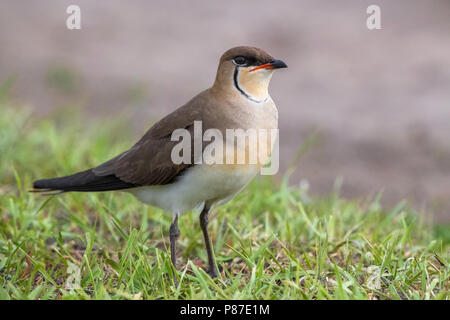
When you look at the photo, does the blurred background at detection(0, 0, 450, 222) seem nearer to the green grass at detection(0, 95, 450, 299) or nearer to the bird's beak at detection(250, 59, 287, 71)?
the green grass at detection(0, 95, 450, 299)

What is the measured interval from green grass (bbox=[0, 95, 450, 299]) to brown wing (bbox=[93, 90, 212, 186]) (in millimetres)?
306

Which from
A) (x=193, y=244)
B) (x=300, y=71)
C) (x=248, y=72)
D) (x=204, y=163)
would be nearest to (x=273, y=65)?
(x=248, y=72)

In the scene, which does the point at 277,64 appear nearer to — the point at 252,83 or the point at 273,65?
the point at 273,65

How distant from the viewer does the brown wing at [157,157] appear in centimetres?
363

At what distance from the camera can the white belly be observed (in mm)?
3451

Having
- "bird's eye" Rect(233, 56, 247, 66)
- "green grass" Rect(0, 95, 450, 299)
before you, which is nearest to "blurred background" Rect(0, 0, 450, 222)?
"green grass" Rect(0, 95, 450, 299)

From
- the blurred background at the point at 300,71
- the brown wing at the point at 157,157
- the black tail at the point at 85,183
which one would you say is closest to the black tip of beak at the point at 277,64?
the brown wing at the point at 157,157

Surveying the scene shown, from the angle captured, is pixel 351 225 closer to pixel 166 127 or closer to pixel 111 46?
pixel 166 127

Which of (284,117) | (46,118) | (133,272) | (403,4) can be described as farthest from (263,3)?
(133,272)

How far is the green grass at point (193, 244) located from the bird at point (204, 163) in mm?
254

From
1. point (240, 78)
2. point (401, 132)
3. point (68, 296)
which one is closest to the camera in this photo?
point (68, 296)

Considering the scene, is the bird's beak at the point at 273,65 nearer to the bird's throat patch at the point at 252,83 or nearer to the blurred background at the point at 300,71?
the bird's throat patch at the point at 252,83

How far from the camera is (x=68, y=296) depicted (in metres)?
3.16

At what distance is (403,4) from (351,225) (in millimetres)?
5846
